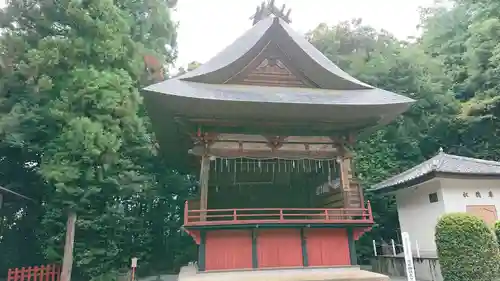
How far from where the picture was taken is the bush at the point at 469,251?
7.23 meters

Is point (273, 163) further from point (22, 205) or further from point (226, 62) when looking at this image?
point (22, 205)

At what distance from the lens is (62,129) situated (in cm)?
1112

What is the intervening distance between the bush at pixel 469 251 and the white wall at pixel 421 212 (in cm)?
276

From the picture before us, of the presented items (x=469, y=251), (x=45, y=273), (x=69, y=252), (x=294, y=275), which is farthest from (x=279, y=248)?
(x=45, y=273)

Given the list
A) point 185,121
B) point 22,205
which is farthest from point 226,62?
point 22,205

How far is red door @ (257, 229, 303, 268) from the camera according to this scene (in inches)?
327

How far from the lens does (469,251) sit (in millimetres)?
7301

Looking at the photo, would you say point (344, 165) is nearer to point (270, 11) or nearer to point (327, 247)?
point (327, 247)

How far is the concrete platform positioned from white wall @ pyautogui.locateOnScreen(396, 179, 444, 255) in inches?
143

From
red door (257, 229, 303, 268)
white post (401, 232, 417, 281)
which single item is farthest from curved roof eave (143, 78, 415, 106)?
white post (401, 232, 417, 281)

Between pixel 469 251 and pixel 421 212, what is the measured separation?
4.05 meters

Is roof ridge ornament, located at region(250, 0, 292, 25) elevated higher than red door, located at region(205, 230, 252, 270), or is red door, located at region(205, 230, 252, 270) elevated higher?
roof ridge ornament, located at region(250, 0, 292, 25)

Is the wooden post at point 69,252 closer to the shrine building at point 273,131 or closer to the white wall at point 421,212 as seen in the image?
the shrine building at point 273,131

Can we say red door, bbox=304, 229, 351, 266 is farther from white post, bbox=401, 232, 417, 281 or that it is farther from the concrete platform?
white post, bbox=401, 232, 417, 281
